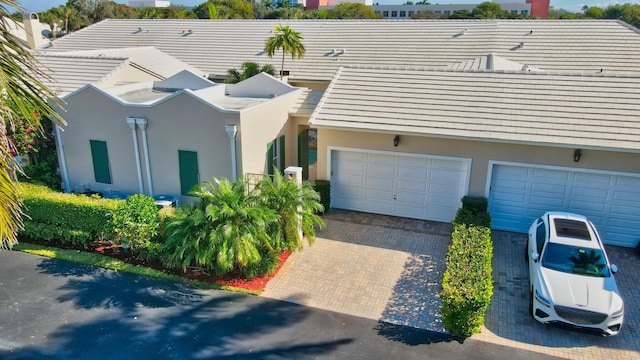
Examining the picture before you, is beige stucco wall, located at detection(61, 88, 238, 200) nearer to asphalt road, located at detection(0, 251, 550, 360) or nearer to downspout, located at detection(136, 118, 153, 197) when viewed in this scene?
downspout, located at detection(136, 118, 153, 197)

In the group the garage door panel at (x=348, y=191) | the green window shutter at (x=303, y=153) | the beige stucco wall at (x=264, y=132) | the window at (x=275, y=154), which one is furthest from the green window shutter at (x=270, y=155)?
the garage door panel at (x=348, y=191)

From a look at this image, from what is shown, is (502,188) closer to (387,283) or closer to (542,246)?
(542,246)

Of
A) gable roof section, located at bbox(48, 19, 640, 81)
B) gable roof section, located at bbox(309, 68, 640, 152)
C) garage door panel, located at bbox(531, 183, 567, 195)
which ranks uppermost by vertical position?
gable roof section, located at bbox(48, 19, 640, 81)

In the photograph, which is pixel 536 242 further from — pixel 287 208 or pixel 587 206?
pixel 287 208

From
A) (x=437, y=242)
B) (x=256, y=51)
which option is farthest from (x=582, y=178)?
(x=256, y=51)

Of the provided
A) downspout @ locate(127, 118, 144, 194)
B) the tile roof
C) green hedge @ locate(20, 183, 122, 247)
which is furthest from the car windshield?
the tile roof
